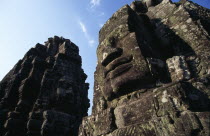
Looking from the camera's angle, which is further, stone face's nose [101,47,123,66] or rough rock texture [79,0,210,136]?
stone face's nose [101,47,123,66]

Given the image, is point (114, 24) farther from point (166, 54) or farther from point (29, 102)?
point (29, 102)

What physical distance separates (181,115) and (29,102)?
7.78m

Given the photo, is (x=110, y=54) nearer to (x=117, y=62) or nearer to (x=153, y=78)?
(x=117, y=62)

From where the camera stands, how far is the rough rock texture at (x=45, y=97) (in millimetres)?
7387

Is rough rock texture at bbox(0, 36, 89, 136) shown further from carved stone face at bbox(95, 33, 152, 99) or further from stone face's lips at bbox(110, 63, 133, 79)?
stone face's lips at bbox(110, 63, 133, 79)

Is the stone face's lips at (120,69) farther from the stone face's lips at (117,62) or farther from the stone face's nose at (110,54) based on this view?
the stone face's nose at (110,54)

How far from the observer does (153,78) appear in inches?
114

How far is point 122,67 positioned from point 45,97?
6.12 meters

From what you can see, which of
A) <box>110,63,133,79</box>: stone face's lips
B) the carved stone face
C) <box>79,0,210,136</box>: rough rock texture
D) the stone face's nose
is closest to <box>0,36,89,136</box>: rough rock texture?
<box>79,0,210,136</box>: rough rock texture

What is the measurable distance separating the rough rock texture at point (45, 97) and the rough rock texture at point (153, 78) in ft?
15.3

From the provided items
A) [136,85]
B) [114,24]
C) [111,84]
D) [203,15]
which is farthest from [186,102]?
[203,15]

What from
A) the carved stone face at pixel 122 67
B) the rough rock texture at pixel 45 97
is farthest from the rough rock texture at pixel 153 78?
the rough rock texture at pixel 45 97

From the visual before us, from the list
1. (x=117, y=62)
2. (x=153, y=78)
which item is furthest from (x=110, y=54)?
(x=153, y=78)

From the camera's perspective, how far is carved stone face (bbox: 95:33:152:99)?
294 centimetres
